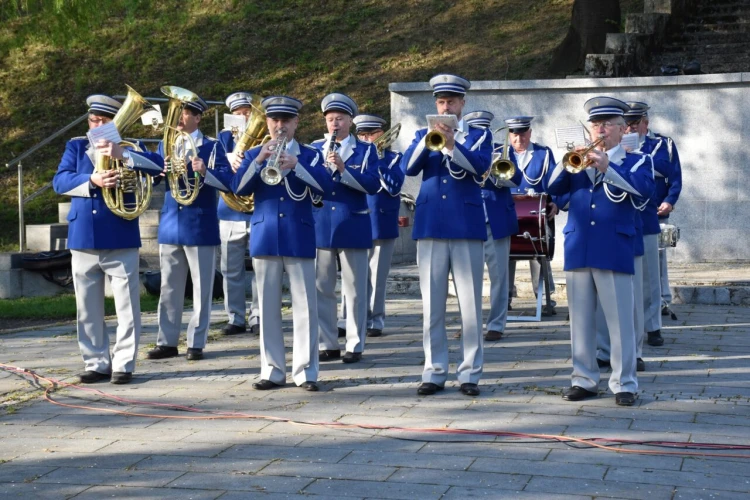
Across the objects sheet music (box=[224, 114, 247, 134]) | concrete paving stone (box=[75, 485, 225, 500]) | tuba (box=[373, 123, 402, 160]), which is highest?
sheet music (box=[224, 114, 247, 134])

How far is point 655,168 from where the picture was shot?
33.7 feet

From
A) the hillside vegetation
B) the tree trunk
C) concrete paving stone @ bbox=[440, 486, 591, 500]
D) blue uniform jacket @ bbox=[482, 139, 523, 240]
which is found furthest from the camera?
the hillside vegetation

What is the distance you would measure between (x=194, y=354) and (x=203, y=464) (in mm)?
3478

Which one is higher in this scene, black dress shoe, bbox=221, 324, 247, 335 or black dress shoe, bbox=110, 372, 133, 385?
black dress shoe, bbox=221, 324, 247, 335

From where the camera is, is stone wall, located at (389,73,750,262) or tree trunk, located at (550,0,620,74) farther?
tree trunk, located at (550,0,620,74)

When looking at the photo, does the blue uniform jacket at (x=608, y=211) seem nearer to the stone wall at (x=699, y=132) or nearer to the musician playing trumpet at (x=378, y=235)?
the musician playing trumpet at (x=378, y=235)

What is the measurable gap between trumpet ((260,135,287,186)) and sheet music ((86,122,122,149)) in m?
1.19

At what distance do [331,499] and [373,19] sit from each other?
20.1m

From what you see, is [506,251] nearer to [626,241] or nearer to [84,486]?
[626,241]

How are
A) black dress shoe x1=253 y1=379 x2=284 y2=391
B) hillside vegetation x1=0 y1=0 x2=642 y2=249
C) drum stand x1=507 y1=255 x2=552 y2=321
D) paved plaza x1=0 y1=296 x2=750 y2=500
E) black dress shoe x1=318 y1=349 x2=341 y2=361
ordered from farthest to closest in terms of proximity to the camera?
hillside vegetation x1=0 y1=0 x2=642 y2=249 < drum stand x1=507 y1=255 x2=552 y2=321 < black dress shoe x1=318 y1=349 x2=341 y2=361 < black dress shoe x1=253 y1=379 x2=284 y2=391 < paved plaza x1=0 y1=296 x2=750 y2=500

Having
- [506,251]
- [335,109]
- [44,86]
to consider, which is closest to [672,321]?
[506,251]

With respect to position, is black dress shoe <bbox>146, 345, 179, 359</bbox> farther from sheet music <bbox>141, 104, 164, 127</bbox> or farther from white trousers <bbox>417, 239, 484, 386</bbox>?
white trousers <bbox>417, 239, 484, 386</bbox>

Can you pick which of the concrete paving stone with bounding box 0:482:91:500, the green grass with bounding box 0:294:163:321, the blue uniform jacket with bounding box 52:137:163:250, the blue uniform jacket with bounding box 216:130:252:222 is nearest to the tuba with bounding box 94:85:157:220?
the blue uniform jacket with bounding box 52:137:163:250

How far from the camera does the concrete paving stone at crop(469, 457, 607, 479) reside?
602 centimetres
